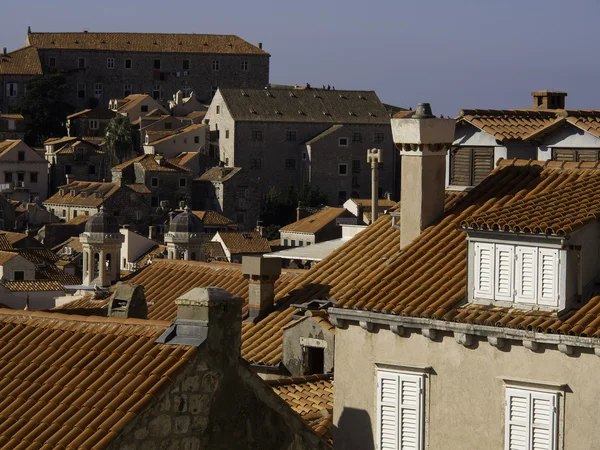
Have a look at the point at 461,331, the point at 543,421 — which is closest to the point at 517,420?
the point at 543,421

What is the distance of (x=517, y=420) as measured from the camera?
14.3 meters

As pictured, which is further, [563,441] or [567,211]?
[567,211]

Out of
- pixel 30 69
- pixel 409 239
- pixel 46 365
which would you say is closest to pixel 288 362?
pixel 409 239

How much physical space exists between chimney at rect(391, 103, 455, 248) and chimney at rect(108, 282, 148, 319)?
Result: 3.25 meters

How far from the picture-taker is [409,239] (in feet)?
55.5

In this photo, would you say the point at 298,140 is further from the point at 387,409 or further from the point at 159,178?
the point at 387,409

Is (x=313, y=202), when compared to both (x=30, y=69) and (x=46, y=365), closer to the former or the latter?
(x=30, y=69)

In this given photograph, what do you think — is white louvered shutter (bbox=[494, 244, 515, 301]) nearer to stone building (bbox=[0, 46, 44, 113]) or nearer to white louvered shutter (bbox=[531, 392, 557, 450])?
white louvered shutter (bbox=[531, 392, 557, 450])

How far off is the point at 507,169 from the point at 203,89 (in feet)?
497

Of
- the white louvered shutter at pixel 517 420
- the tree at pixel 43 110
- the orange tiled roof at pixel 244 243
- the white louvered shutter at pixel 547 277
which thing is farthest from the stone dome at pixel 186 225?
the tree at pixel 43 110

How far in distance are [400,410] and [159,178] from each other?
112m

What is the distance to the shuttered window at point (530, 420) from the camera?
1405 centimetres

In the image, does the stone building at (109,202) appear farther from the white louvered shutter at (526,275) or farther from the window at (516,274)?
the white louvered shutter at (526,275)

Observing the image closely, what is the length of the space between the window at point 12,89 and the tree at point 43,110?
2.50m
